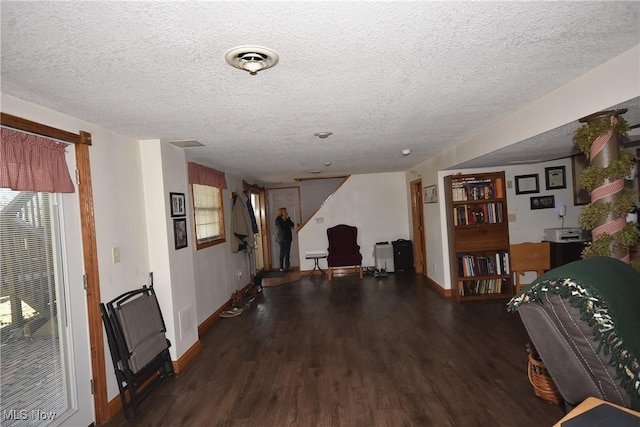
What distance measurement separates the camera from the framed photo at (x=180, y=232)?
11.0 ft

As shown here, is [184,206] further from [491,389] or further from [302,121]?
[491,389]

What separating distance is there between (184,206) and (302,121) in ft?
5.56

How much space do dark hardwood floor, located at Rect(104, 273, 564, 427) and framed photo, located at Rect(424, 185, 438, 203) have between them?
1627mm

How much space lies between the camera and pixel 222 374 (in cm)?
313

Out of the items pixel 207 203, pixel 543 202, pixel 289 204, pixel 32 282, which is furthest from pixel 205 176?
→ pixel 543 202

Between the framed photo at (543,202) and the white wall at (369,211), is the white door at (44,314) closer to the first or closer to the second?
the white wall at (369,211)

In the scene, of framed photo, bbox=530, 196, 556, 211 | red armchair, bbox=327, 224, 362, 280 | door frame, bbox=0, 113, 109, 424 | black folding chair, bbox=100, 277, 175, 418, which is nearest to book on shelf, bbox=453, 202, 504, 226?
→ framed photo, bbox=530, 196, 556, 211

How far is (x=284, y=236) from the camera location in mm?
7980

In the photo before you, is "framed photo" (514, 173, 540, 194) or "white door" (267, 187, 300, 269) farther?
"white door" (267, 187, 300, 269)

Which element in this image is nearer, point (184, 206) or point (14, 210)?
point (14, 210)

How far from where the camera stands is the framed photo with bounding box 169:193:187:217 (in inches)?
132

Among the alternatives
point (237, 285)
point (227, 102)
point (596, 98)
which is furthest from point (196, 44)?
point (237, 285)

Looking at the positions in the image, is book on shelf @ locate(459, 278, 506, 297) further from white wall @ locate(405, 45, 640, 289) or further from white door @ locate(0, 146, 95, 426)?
white door @ locate(0, 146, 95, 426)

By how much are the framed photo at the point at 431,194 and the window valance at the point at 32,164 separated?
183 inches
